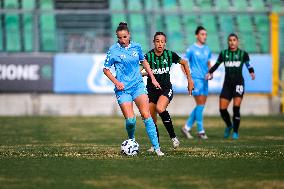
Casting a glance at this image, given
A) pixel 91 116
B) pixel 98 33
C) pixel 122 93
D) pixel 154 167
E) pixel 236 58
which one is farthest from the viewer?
pixel 98 33

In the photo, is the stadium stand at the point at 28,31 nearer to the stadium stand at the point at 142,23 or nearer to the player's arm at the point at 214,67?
the stadium stand at the point at 142,23

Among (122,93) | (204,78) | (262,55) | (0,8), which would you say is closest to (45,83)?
(0,8)

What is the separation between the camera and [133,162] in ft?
41.5

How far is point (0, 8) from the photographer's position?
104 feet

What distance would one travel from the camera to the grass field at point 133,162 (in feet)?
33.7

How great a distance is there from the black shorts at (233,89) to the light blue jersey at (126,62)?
5.80 meters

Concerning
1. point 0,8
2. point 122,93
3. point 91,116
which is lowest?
point 91,116

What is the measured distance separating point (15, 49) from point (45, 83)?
2112 millimetres

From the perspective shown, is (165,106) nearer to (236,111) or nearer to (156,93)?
(156,93)

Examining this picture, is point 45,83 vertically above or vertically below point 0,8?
below

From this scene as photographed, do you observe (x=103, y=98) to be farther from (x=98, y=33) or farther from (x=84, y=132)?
(x=84, y=132)

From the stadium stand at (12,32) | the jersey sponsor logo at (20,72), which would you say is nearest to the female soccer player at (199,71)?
the jersey sponsor logo at (20,72)

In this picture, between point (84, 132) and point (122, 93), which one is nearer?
point (122, 93)

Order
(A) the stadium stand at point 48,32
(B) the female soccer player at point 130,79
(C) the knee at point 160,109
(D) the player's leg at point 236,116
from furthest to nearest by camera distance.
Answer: (A) the stadium stand at point 48,32 → (D) the player's leg at point 236,116 → (C) the knee at point 160,109 → (B) the female soccer player at point 130,79
